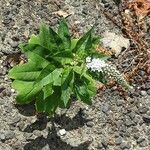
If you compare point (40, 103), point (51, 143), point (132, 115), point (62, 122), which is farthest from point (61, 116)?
point (132, 115)

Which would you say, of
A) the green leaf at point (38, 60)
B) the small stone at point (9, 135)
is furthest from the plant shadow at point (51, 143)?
the green leaf at point (38, 60)

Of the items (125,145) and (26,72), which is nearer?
(26,72)

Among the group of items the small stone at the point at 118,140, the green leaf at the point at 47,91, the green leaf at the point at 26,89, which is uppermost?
the green leaf at the point at 47,91

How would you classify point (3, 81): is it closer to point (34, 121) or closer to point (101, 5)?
point (34, 121)

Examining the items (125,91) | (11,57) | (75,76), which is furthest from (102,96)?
(11,57)

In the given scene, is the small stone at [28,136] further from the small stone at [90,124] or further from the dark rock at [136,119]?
the dark rock at [136,119]

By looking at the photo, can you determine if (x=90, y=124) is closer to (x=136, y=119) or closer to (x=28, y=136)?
(x=136, y=119)

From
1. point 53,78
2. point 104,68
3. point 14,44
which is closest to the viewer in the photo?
point 104,68
